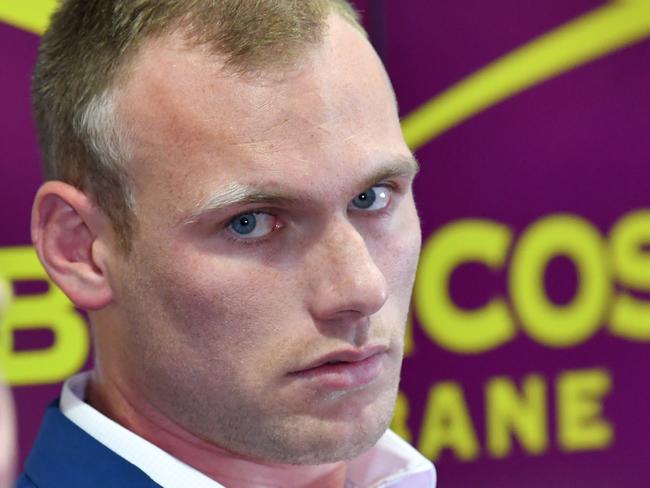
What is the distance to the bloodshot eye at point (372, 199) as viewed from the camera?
1082mm

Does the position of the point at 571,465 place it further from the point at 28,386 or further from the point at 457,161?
the point at 28,386

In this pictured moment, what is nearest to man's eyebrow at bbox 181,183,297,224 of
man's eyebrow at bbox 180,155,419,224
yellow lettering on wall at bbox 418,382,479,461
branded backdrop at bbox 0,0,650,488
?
man's eyebrow at bbox 180,155,419,224

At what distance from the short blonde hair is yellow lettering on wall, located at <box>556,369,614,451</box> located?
130cm

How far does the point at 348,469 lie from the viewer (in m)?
1.30

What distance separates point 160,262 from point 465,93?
124 centimetres

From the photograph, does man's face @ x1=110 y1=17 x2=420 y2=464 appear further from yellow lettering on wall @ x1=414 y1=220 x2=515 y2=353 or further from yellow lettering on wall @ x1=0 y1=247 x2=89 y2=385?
yellow lettering on wall @ x1=414 y1=220 x2=515 y2=353

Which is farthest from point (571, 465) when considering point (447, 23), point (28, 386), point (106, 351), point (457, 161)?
point (106, 351)

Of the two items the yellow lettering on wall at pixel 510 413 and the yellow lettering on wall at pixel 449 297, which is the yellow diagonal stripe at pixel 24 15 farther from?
the yellow lettering on wall at pixel 510 413

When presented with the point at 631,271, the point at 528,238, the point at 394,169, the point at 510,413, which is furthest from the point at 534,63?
the point at 394,169

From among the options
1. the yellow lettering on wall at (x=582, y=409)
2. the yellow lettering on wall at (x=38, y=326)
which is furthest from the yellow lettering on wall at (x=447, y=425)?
the yellow lettering on wall at (x=38, y=326)

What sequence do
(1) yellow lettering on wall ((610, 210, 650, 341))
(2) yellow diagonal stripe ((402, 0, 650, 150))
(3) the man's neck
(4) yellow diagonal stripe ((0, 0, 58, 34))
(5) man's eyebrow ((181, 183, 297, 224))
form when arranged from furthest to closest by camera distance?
(1) yellow lettering on wall ((610, 210, 650, 341)) → (2) yellow diagonal stripe ((402, 0, 650, 150)) → (4) yellow diagonal stripe ((0, 0, 58, 34)) → (3) the man's neck → (5) man's eyebrow ((181, 183, 297, 224))

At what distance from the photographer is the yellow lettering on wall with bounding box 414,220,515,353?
2199 millimetres

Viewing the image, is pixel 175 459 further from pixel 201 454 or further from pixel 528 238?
pixel 528 238

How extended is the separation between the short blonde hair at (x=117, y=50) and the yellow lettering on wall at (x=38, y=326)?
78cm
